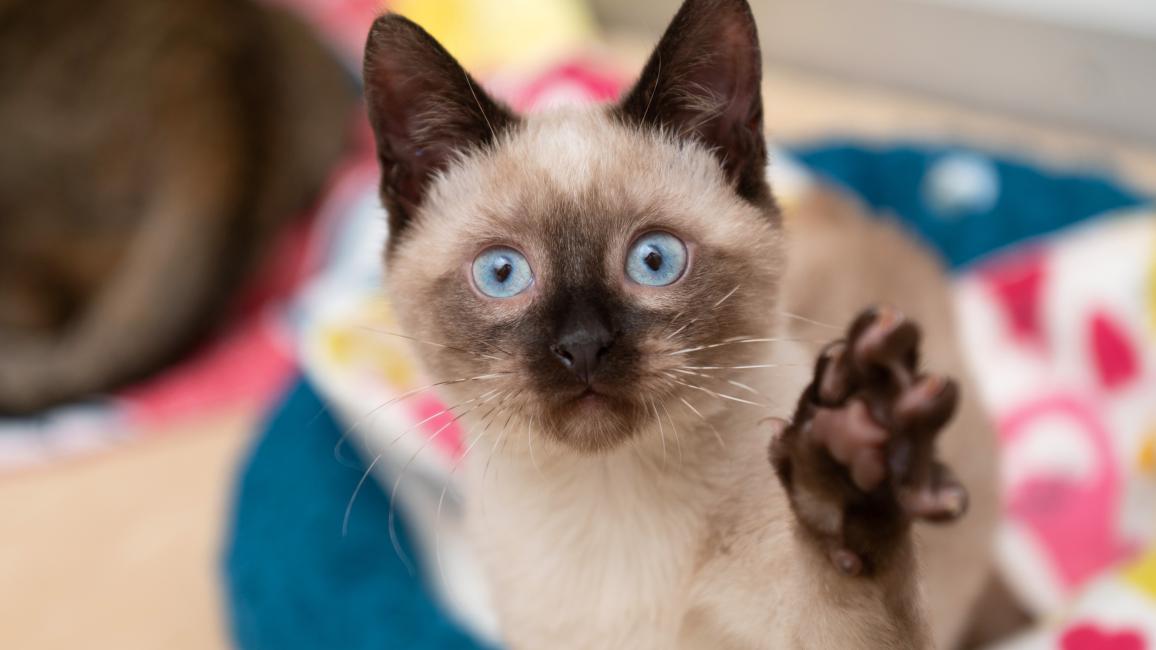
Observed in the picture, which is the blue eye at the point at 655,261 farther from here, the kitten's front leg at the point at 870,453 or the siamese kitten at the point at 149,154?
the siamese kitten at the point at 149,154

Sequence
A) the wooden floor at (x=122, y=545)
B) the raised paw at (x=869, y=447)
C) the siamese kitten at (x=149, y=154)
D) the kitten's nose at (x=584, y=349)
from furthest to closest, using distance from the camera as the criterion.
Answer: the siamese kitten at (x=149, y=154)
the wooden floor at (x=122, y=545)
the kitten's nose at (x=584, y=349)
the raised paw at (x=869, y=447)

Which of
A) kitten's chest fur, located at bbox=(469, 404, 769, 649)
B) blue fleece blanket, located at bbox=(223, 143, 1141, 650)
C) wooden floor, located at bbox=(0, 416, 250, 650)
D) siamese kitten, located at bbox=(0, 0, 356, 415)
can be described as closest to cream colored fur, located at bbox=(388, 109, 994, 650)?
kitten's chest fur, located at bbox=(469, 404, 769, 649)

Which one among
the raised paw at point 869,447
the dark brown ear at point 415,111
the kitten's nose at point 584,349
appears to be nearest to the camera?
the raised paw at point 869,447

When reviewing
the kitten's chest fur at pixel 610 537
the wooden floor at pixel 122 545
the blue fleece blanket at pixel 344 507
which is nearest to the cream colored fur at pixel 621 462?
the kitten's chest fur at pixel 610 537

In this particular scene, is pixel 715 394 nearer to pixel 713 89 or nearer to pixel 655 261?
pixel 655 261

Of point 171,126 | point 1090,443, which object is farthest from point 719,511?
point 171,126

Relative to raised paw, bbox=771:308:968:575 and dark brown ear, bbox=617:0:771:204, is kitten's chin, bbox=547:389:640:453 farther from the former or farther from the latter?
dark brown ear, bbox=617:0:771:204
